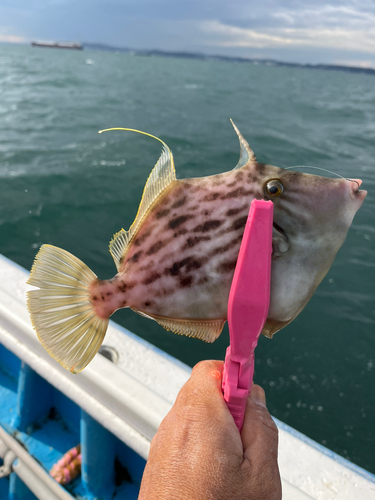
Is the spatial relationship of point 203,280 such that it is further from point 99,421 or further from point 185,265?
point 99,421

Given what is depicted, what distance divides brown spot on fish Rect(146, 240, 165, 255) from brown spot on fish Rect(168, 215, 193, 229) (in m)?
0.05

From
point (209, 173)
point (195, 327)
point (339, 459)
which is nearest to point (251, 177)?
point (195, 327)

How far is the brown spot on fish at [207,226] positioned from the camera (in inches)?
36.2

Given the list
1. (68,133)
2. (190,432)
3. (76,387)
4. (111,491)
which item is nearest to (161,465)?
(190,432)

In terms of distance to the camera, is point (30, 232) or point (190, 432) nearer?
point (190, 432)

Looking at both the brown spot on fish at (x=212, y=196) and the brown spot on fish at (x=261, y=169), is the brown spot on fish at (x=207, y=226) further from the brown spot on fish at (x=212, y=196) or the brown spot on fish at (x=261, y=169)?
the brown spot on fish at (x=261, y=169)

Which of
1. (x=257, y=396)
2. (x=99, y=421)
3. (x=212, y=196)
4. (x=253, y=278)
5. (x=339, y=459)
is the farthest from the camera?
(x=99, y=421)

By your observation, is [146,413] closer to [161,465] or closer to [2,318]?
[161,465]

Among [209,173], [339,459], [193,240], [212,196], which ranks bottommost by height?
[209,173]

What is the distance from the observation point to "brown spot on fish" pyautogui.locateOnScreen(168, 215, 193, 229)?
949 mm

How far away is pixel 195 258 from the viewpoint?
0.93m

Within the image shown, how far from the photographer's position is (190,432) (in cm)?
95

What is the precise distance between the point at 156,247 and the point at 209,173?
25.3ft

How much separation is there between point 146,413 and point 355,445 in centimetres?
248
